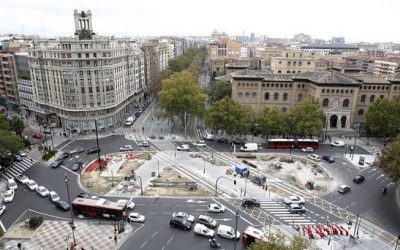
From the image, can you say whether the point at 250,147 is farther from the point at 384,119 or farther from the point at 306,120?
the point at 384,119

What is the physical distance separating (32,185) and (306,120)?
65.7 meters

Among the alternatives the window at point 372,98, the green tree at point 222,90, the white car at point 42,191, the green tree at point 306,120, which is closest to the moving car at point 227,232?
the white car at point 42,191

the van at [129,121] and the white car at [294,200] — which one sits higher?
the van at [129,121]

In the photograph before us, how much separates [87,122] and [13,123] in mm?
19796

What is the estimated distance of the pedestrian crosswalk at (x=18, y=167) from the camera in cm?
6629

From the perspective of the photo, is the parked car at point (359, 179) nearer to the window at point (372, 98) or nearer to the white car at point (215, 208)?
the white car at point (215, 208)

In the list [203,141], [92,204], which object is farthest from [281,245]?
[203,141]

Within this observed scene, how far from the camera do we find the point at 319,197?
189 feet

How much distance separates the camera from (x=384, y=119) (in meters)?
81.4

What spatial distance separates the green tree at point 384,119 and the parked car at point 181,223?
201 feet

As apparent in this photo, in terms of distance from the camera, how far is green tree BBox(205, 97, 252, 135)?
269 feet

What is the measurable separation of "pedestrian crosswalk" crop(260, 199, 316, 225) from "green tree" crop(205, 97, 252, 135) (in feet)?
96.4

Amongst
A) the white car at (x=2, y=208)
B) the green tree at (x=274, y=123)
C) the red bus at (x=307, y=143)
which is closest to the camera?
the white car at (x=2, y=208)

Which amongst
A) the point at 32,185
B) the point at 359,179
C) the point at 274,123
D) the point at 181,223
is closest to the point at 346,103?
the point at 274,123
